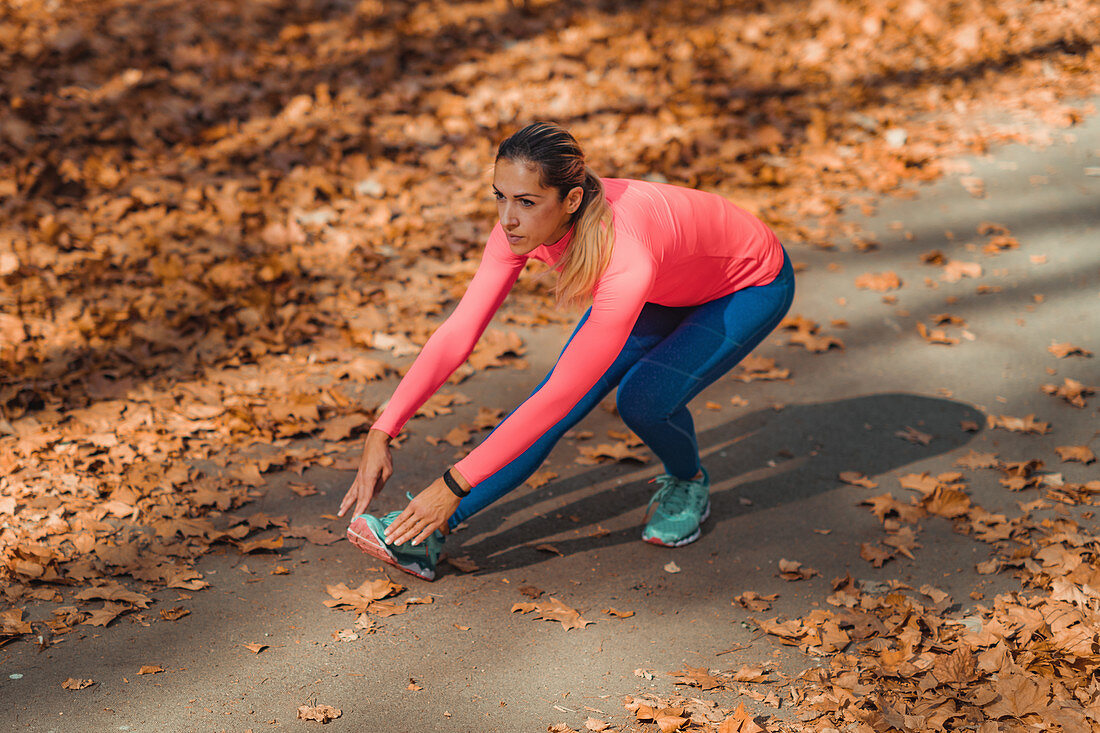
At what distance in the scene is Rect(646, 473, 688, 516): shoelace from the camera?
3637mm

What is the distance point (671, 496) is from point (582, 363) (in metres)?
1.22

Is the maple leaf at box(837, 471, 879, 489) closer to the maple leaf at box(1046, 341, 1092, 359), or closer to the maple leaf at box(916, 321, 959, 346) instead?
the maple leaf at box(916, 321, 959, 346)

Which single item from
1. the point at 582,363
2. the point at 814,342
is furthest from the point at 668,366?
the point at 814,342

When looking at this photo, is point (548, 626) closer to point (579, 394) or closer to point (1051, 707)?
point (579, 394)

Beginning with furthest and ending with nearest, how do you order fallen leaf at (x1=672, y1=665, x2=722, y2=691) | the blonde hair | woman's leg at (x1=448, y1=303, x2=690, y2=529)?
woman's leg at (x1=448, y1=303, x2=690, y2=529), fallen leaf at (x1=672, y1=665, x2=722, y2=691), the blonde hair

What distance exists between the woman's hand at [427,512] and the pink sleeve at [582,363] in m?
0.09

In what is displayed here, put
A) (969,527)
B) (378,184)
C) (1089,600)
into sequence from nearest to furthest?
(1089,600)
(969,527)
(378,184)

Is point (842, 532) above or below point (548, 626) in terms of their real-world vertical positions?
below

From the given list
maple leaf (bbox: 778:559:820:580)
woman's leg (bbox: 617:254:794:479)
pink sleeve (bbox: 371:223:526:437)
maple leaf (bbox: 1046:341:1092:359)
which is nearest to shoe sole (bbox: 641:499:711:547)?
maple leaf (bbox: 778:559:820:580)

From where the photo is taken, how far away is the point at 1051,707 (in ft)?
8.63

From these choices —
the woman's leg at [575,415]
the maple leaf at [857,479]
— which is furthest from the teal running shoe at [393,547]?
the maple leaf at [857,479]

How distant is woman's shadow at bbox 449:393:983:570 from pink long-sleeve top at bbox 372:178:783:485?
2.81 feet

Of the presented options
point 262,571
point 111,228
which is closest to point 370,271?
point 111,228

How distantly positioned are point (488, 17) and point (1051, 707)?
8648 mm
